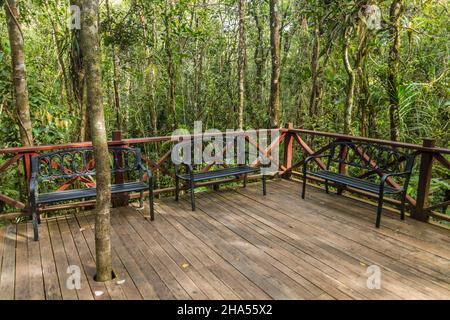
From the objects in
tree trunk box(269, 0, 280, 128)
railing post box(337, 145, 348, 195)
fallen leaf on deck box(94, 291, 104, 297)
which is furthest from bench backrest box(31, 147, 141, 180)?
railing post box(337, 145, 348, 195)

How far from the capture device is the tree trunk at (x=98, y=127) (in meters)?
2.30

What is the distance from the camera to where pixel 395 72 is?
4730 millimetres

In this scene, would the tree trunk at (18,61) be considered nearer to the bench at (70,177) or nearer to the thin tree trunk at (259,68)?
the bench at (70,177)

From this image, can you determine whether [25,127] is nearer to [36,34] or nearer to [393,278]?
[393,278]

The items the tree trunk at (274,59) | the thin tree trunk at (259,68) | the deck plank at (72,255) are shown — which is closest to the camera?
the deck plank at (72,255)

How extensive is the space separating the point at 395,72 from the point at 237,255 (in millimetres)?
3574

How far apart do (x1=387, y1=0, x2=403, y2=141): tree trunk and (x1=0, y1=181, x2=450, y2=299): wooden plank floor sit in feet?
4.78

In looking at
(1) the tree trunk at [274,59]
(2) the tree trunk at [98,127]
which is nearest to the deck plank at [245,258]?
(2) the tree trunk at [98,127]

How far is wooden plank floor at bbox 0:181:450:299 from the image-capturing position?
246 centimetres

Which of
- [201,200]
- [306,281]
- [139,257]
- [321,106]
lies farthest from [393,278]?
[321,106]

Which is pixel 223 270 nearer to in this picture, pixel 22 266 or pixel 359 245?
pixel 359 245

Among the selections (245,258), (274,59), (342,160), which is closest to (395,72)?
(342,160)

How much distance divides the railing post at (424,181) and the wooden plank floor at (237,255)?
0.17 meters

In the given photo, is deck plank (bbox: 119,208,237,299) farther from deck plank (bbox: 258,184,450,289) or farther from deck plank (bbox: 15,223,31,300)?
deck plank (bbox: 258,184,450,289)
